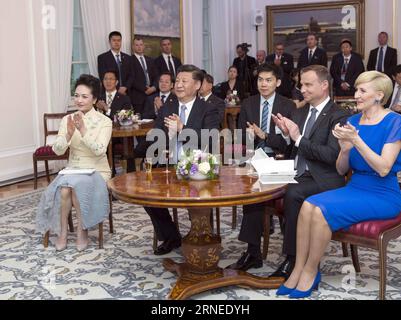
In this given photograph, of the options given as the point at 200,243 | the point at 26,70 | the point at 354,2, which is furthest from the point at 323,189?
the point at 354,2

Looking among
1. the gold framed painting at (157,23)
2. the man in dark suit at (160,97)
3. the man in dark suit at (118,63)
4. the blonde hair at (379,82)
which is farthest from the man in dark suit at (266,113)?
the gold framed painting at (157,23)

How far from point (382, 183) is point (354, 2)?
12.2 metres

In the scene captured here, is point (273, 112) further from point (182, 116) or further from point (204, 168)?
point (204, 168)

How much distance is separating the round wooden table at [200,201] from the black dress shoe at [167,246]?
544 mm

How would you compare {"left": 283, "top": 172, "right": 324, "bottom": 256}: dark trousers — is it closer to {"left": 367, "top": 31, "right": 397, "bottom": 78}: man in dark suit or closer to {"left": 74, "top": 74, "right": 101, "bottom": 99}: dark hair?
{"left": 74, "top": 74, "right": 101, "bottom": 99}: dark hair

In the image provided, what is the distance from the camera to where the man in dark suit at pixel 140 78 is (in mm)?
10219

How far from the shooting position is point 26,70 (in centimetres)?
843

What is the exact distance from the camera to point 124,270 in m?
4.40

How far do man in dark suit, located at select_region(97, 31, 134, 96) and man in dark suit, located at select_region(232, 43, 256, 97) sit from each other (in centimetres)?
473

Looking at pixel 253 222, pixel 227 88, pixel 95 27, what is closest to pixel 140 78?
pixel 95 27

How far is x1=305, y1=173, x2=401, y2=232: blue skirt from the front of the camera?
11.9 feet

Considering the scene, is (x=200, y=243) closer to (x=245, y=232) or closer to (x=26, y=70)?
(x=245, y=232)

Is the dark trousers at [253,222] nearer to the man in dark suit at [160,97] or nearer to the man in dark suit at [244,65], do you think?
the man in dark suit at [160,97]

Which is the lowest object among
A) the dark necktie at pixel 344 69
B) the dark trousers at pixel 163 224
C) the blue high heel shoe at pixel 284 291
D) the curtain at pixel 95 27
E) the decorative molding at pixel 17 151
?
the blue high heel shoe at pixel 284 291
